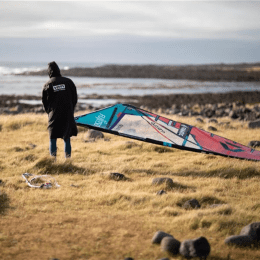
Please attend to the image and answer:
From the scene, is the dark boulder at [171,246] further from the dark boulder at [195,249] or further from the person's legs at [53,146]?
the person's legs at [53,146]

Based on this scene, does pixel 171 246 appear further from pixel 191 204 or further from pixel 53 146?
pixel 53 146

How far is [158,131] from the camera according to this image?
9.36 m

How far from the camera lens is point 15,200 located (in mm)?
5289

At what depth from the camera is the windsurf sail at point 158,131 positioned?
829cm

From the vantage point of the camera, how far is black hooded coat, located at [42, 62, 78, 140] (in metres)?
6.97

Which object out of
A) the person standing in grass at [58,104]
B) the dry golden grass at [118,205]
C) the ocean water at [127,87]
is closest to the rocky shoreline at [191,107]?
the ocean water at [127,87]

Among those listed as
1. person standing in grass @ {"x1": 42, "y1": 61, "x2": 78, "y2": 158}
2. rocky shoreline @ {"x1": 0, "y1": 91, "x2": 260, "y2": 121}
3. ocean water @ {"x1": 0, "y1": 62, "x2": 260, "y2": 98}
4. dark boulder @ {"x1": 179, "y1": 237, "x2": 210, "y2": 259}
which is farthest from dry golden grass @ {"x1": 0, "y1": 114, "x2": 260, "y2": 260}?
ocean water @ {"x1": 0, "y1": 62, "x2": 260, "y2": 98}

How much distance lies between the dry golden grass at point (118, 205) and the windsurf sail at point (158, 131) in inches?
12.6

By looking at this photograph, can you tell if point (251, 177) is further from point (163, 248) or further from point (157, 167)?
point (163, 248)

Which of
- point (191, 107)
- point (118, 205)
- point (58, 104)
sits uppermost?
point (58, 104)

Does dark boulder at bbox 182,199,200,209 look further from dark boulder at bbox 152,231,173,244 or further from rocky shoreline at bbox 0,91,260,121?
rocky shoreline at bbox 0,91,260,121

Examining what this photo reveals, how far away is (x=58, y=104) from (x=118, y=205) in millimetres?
2792

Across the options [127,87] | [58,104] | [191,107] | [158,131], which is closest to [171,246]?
[58,104]

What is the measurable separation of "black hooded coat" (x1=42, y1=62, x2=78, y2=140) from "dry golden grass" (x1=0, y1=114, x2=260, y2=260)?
669 millimetres
